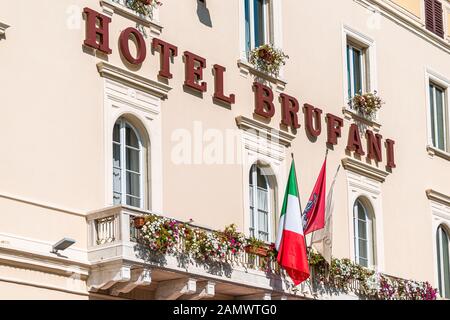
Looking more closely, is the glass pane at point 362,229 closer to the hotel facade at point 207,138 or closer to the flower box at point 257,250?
the hotel facade at point 207,138

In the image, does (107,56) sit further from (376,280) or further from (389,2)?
(389,2)

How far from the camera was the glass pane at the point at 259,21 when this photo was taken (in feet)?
83.7

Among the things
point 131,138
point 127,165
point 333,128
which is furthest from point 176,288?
point 333,128

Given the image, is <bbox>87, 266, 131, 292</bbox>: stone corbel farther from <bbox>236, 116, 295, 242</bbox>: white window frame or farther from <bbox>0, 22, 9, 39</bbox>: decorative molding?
<bbox>236, 116, 295, 242</bbox>: white window frame

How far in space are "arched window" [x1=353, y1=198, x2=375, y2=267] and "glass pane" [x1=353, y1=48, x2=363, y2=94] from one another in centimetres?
257

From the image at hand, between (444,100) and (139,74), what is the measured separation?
1169 centimetres

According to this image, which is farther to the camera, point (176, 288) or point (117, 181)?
point (117, 181)

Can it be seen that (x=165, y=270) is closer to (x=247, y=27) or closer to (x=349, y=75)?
(x=247, y=27)

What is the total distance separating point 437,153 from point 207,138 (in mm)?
8983

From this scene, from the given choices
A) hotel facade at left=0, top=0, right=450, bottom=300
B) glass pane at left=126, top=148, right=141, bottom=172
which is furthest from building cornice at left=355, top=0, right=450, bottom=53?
glass pane at left=126, top=148, right=141, bottom=172

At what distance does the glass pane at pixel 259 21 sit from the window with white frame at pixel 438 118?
6764 mm

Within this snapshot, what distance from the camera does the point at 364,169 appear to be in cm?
2738

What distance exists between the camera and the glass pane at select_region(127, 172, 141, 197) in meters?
21.8
